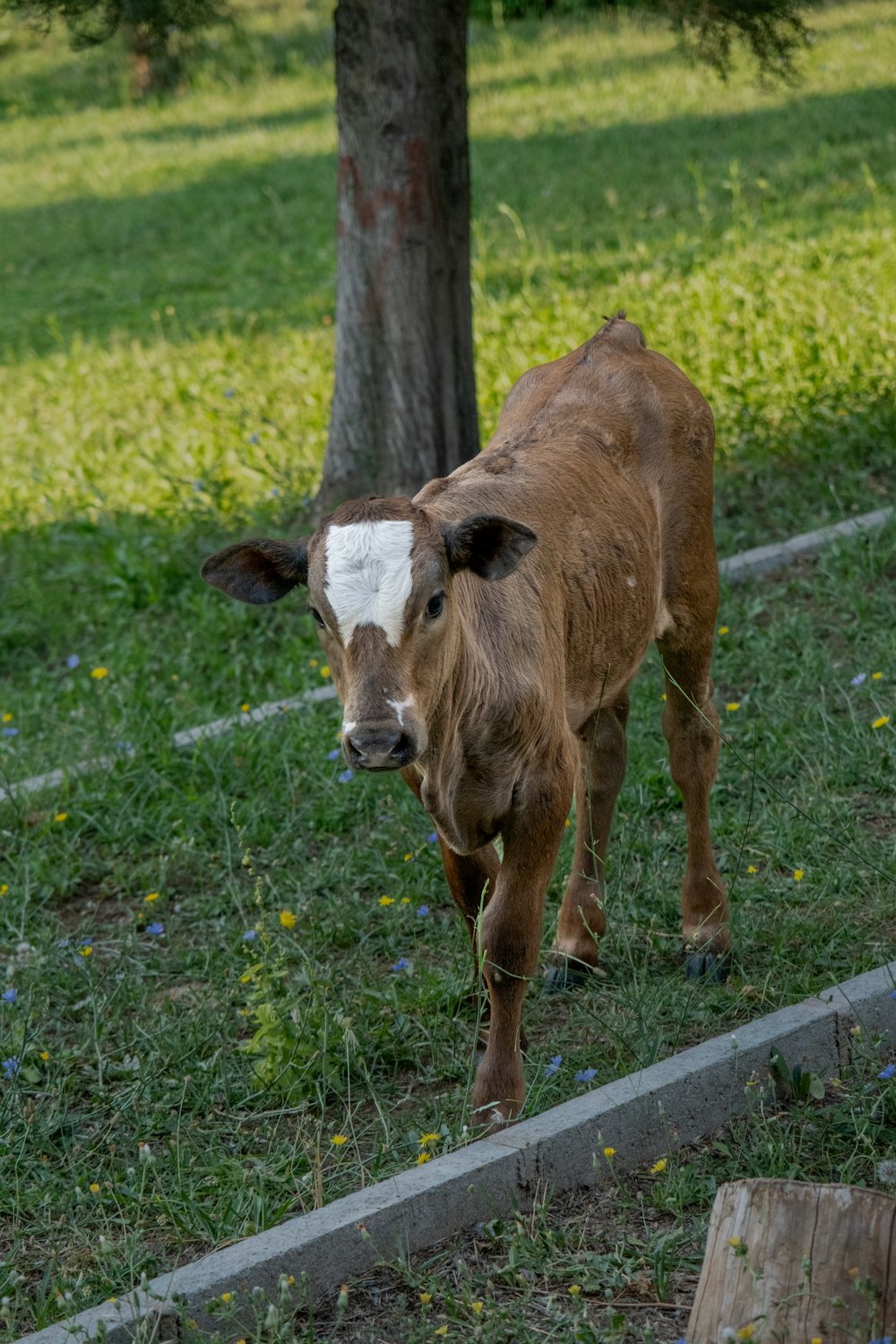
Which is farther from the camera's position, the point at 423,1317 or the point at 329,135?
the point at 329,135

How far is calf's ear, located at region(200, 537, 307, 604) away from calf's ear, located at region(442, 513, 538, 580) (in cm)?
39

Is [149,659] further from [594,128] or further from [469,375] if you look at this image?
[594,128]

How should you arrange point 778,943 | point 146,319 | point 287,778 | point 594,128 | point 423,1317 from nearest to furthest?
1. point 423,1317
2. point 778,943
3. point 287,778
4. point 146,319
5. point 594,128

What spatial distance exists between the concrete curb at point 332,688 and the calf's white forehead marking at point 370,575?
9.33 feet

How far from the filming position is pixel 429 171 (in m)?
7.46

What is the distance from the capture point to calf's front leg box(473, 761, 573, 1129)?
3.99 metres

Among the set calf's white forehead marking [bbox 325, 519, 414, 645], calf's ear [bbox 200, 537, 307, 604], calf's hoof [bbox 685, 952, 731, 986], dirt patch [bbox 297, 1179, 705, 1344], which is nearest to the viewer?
dirt patch [bbox 297, 1179, 705, 1344]

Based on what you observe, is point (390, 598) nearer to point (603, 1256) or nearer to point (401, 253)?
point (603, 1256)

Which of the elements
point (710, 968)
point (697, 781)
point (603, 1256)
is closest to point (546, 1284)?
point (603, 1256)

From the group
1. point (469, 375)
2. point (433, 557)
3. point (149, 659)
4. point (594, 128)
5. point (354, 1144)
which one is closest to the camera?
point (433, 557)

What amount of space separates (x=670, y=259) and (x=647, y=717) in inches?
262

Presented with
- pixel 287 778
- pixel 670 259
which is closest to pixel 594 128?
pixel 670 259

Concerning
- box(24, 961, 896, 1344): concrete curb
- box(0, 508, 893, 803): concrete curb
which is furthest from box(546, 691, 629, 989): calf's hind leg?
box(0, 508, 893, 803): concrete curb

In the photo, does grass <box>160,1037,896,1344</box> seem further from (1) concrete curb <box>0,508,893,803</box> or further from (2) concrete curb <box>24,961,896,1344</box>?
(1) concrete curb <box>0,508,893,803</box>
